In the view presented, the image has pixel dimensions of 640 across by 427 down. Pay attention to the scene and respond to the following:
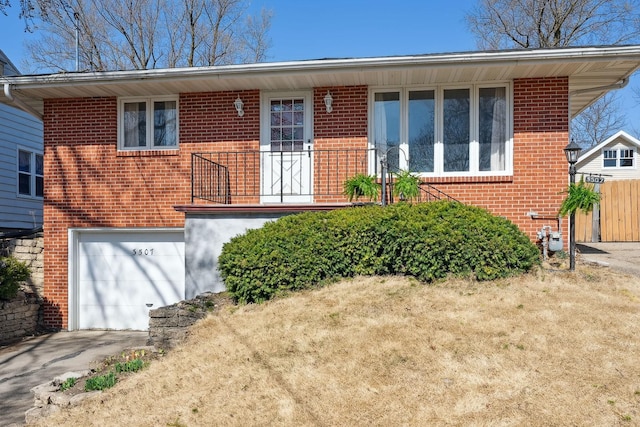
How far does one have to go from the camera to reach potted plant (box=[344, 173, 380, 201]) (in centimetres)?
818

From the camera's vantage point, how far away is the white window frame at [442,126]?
28.5 feet

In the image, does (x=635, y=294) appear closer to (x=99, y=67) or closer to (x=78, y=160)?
(x=78, y=160)

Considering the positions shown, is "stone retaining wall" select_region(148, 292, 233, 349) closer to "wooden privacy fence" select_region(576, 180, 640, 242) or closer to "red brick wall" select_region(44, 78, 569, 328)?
"red brick wall" select_region(44, 78, 569, 328)

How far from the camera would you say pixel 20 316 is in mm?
9125

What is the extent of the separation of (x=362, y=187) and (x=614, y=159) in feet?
59.3

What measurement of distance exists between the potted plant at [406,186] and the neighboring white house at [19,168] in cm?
1085

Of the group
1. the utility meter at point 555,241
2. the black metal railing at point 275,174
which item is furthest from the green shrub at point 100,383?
the utility meter at point 555,241

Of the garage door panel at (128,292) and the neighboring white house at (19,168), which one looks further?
the neighboring white house at (19,168)

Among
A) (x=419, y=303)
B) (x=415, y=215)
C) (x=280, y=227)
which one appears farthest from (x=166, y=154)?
(x=419, y=303)

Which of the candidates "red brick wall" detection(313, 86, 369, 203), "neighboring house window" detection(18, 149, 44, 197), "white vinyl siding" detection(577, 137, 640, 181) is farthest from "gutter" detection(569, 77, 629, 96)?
"neighboring house window" detection(18, 149, 44, 197)

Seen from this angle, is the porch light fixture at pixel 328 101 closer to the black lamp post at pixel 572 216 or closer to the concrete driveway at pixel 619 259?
the black lamp post at pixel 572 216

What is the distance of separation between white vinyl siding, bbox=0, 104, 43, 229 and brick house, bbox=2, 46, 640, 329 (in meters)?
4.03

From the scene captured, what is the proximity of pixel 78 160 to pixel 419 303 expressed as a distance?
291 inches

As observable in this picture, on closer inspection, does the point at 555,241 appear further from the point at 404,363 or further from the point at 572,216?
the point at 404,363
